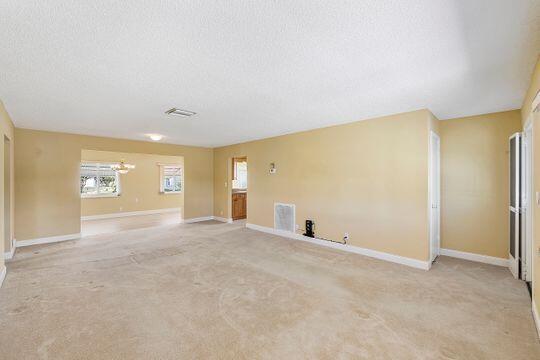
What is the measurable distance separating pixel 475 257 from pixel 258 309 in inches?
144

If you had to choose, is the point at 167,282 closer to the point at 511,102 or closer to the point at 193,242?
the point at 193,242

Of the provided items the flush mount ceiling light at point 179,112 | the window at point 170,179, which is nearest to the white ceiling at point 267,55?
the flush mount ceiling light at point 179,112

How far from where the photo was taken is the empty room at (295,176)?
1.76m

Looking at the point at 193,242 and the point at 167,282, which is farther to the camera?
the point at 193,242

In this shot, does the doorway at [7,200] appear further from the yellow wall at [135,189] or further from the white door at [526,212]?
the white door at [526,212]

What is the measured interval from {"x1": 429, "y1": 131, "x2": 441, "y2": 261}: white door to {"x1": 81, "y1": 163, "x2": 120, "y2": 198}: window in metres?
9.25

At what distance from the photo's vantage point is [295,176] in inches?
217

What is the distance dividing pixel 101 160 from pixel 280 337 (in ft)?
29.1

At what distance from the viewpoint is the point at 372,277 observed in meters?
3.32

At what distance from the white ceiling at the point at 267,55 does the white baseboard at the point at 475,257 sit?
2.24 meters

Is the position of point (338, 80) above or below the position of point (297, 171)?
above

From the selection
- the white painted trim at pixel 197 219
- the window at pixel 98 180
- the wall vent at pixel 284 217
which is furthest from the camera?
the window at pixel 98 180

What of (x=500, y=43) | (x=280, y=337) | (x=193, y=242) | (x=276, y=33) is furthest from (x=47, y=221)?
(x=500, y=43)

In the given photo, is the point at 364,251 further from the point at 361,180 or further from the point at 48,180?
the point at 48,180
